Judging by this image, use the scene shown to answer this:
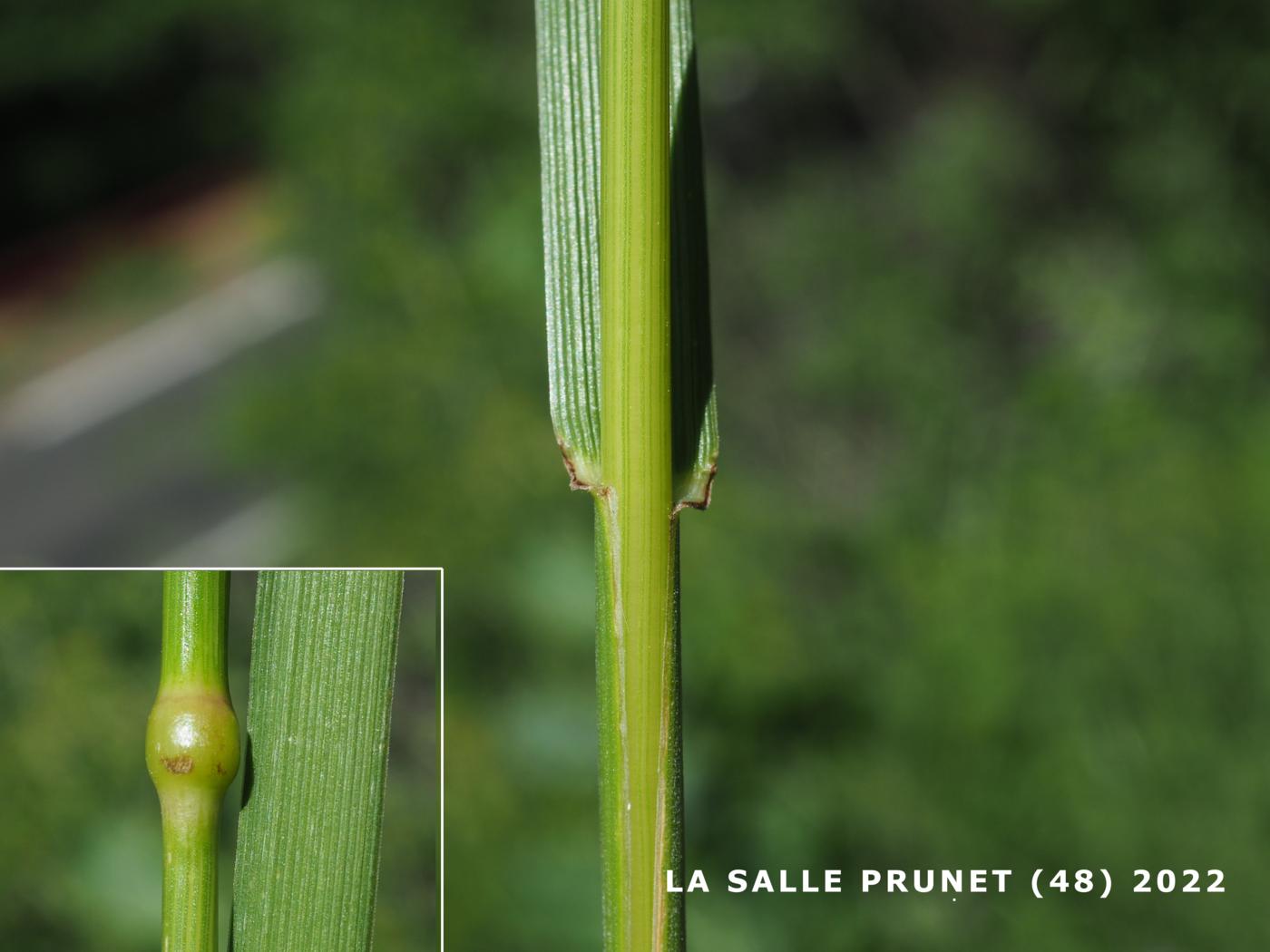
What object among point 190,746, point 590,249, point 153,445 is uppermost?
point 153,445

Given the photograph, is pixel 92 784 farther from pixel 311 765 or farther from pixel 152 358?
pixel 152 358

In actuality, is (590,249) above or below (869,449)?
below

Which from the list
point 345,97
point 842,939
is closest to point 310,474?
point 345,97

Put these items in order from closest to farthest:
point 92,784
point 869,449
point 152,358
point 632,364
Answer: point 632,364 → point 92,784 → point 869,449 → point 152,358

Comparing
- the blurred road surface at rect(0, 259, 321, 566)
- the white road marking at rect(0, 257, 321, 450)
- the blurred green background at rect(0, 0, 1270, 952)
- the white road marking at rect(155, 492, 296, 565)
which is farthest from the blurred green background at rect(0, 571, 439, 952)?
the white road marking at rect(0, 257, 321, 450)

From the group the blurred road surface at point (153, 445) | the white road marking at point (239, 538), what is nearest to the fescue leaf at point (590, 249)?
the blurred road surface at point (153, 445)

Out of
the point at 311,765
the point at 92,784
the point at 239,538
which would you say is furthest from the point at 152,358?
the point at 311,765
